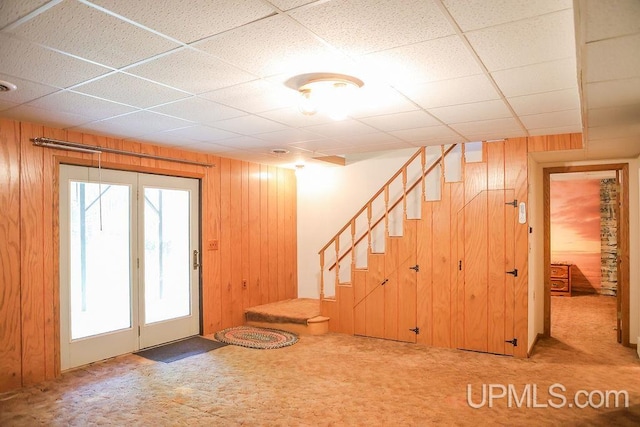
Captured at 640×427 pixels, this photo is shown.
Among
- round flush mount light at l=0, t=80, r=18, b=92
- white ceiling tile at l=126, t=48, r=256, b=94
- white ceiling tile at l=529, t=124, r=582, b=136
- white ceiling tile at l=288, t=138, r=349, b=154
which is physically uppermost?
white ceiling tile at l=126, t=48, r=256, b=94

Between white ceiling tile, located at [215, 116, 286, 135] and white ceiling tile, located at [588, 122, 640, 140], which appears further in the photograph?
Result: white ceiling tile, located at [215, 116, 286, 135]

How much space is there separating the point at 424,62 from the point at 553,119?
1.96 metres

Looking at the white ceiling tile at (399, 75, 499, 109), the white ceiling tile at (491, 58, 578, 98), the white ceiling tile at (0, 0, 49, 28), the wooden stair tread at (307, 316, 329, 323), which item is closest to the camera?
the white ceiling tile at (0, 0, 49, 28)

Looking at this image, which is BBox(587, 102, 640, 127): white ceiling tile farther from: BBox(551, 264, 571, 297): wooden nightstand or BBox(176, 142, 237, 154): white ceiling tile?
BBox(551, 264, 571, 297): wooden nightstand

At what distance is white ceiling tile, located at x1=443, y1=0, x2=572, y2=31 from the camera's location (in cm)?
176

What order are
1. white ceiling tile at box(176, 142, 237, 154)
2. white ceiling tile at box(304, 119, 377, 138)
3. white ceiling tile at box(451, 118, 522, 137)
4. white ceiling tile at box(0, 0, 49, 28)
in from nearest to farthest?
white ceiling tile at box(0, 0, 49, 28), white ceiling tile at box(451, 118, 522, 137), white ceiling tile at box(304, 119, 377, 138), white ceiling tile at box(176, 142, 237, 154)

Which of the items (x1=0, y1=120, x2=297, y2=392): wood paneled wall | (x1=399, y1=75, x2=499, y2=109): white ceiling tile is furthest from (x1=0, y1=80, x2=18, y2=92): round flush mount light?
(x1=399, y1=75, x2=499, y2=109): white ceiling tile

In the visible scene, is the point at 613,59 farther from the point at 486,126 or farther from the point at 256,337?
the point at 256,337

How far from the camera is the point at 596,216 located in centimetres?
880

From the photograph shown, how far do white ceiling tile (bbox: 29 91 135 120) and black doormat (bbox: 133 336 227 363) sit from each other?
2.59 metres

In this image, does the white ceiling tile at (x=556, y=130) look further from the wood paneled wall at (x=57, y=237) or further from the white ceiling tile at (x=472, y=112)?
the wood paneled wall at (x=57, y=237)

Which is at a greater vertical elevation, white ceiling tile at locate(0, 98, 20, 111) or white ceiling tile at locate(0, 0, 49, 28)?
white ceiling tile at locate(0, 0, 49, 28)

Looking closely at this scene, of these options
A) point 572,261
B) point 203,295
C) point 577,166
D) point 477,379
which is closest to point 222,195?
point 203,295

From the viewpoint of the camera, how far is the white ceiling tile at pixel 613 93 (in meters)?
2.43
